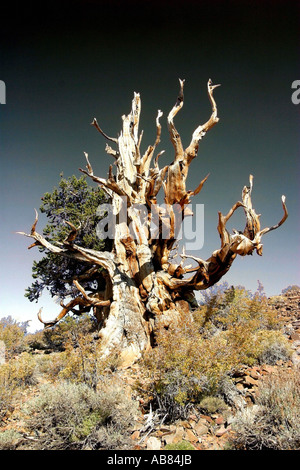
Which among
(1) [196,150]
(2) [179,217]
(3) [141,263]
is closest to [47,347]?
Result: (3) [141,263]

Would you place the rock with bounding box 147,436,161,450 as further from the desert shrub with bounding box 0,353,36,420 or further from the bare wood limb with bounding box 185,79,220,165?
the bare wood limb with bounding box 185,79,220,165

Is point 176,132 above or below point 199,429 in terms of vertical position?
above

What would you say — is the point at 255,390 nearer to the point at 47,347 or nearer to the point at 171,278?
the point at 171,278

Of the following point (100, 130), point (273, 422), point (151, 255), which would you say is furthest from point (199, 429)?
point (100, 130)

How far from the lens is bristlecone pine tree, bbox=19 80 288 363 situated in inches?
246

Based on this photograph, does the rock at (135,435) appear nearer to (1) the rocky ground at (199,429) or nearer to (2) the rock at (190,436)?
(1) the rocky ground at (199,429)

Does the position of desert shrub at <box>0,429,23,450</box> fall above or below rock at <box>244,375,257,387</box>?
below

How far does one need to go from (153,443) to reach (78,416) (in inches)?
37.1

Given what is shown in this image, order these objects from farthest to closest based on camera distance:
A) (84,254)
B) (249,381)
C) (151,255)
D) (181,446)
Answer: (151,255) < (84,254) < (249,381) < (181,446)

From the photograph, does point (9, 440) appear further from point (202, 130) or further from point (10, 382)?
point (202, 130)

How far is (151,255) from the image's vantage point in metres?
7.99

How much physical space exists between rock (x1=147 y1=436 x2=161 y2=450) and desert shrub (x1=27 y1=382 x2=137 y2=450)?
280 mm

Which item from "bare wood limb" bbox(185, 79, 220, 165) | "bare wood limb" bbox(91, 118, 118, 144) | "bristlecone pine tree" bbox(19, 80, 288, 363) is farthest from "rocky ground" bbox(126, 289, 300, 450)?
"bare wood limb" bbox(91, 118, 118, 144)
